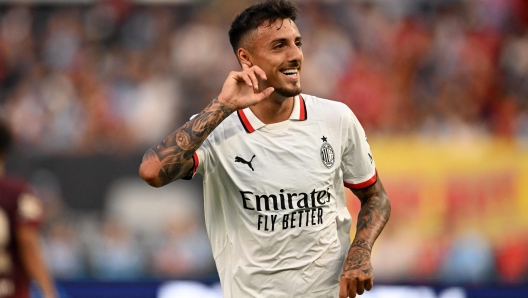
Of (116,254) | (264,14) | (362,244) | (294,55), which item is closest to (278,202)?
(362,244)

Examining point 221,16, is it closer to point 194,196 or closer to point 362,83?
point 362,83

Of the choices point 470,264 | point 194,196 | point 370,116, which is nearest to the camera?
point 470,264

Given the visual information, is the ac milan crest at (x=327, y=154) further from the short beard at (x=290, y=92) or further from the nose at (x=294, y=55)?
the nose at (x=294, y=55)

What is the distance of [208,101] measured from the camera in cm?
1101

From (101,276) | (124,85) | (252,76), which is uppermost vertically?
(124,85)

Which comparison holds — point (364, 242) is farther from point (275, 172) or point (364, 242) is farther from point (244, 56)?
point (244, 56)

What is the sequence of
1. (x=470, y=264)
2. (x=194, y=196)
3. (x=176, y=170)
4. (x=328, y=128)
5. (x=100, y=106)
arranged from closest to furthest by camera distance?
(x=176, y=170) < (x=328, y=128) < (x=470, y=264) < (x=194, y=196) < (x=100, y=106)

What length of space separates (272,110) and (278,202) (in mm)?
548

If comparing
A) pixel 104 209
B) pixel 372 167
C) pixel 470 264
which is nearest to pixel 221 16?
pixel 104 209

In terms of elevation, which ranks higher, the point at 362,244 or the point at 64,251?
the point at 362,244

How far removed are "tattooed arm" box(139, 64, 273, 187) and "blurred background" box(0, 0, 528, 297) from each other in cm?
472

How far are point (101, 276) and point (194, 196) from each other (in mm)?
1496

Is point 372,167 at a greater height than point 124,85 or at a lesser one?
lesser

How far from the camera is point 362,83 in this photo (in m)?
11.4
